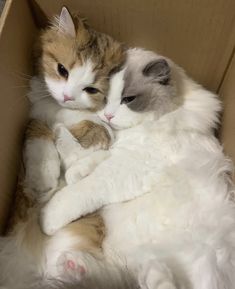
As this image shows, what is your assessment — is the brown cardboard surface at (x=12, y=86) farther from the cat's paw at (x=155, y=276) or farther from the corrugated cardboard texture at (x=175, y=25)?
the cat's paw at (x=155, y=276)

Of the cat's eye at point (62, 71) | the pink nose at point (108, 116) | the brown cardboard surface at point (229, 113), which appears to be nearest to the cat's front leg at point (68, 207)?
the pink nose at point (108, 116)

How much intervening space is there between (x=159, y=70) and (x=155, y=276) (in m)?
0.61

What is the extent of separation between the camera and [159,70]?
4.19 feet

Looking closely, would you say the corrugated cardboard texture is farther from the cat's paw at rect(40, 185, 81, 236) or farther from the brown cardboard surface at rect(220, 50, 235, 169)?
the cat's paw at rect(40, 185, 81, 236)

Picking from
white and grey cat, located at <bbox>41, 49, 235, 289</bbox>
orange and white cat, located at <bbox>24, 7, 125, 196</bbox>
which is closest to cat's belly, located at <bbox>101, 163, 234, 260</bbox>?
white and grey cat, located at <bbox>41, 49, 235, 289</bbox>

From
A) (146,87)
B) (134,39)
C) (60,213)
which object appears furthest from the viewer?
(134,39)

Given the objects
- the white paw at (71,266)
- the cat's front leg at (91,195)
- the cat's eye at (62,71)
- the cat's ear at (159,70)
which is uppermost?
the cat's ear at (159,70)

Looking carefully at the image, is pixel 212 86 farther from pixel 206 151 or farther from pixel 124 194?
pixel 124 194

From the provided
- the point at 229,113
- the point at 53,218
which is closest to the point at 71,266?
the point at 53,218

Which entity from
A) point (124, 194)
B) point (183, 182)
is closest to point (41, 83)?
point (124, 194)

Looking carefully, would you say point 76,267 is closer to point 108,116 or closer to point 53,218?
point 53,218

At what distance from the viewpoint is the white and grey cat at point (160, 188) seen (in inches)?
44.8

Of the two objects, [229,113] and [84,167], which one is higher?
[229,113]

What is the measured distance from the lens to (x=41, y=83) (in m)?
1.36
